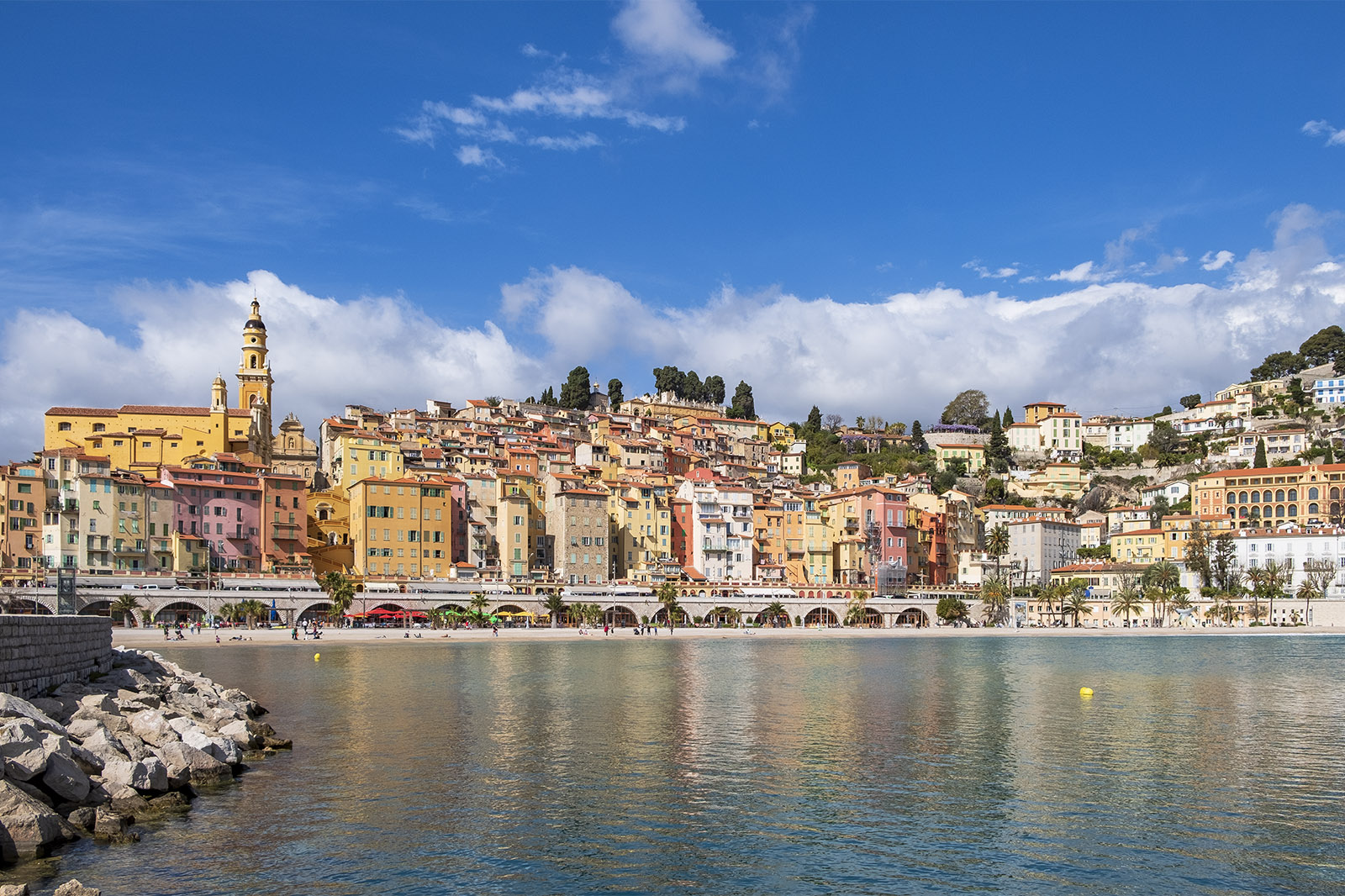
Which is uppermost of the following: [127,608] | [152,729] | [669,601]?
[152,729]

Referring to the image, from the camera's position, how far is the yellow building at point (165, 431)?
106 metres

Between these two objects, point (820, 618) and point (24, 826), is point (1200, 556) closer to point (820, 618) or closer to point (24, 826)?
point (820, 618)

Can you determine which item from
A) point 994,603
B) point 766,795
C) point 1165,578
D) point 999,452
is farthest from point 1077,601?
point 766,795

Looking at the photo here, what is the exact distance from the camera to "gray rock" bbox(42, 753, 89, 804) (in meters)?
20.0

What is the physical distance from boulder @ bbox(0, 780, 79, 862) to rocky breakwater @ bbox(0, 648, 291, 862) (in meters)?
0.01

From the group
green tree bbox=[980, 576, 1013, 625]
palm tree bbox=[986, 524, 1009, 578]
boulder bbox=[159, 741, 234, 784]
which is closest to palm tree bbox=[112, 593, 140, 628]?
boulder bbox=[159, 741, 234, 784]

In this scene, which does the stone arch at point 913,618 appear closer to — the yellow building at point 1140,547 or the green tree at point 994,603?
the green tree at point 994,603

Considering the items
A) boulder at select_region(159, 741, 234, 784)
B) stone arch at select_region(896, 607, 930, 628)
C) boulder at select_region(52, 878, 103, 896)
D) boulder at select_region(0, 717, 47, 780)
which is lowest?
stone arch at select_region(896, 607, 930, 628)

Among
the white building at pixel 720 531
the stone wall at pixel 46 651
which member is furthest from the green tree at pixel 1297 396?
the stone wall at pixel 46 651

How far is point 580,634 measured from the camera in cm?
9075

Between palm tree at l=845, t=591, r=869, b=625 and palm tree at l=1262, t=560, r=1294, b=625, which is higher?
palm tree at l=1262, t=560, r=1294, b=625

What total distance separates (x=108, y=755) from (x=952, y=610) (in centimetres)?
10284

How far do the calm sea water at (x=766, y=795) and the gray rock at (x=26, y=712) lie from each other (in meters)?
3.22

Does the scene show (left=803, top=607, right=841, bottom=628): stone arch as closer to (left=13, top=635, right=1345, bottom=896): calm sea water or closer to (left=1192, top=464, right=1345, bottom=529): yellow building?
(left=1192, top=464, right=1345, bottom=529): yellow building
